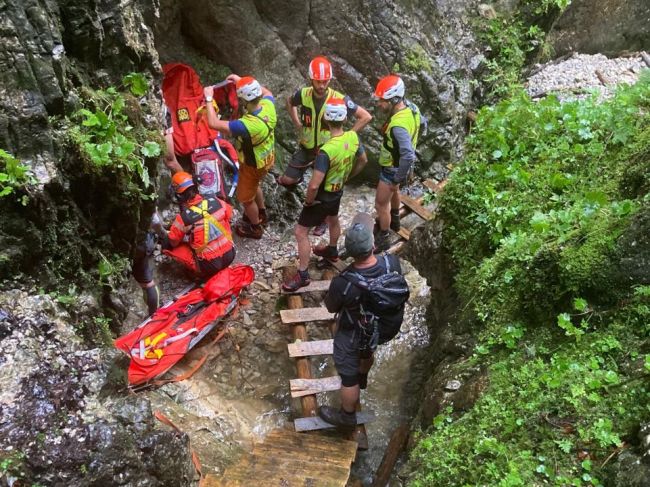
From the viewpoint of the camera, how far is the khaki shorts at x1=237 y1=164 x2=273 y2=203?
24.1 feet

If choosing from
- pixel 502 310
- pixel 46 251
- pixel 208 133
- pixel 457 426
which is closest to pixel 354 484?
pixel 457 426

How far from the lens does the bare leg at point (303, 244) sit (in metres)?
6.89

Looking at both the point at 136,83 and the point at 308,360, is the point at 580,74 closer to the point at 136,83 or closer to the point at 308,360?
the point at 308,360

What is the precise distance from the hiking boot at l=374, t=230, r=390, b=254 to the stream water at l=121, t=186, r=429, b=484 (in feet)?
2.31

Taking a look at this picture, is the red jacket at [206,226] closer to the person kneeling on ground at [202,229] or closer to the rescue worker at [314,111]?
the person kneeling on ground at [202,229]

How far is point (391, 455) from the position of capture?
5.34m

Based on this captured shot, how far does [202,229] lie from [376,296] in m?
2.75

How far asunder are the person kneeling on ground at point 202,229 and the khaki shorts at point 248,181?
795mm

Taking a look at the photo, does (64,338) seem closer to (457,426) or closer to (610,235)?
(457,426)

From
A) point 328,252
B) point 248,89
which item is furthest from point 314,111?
point 328,252

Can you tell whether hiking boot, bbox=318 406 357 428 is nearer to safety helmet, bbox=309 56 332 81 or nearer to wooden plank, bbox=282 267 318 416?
wooden plank, bbox=282 267 318 416

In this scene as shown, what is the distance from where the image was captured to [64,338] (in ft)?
11.5

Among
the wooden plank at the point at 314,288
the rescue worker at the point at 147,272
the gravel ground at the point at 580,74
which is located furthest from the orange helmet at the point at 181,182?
the gravel ground at the point at 580,74

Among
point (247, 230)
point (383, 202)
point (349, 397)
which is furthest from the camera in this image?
point (247, 230)
